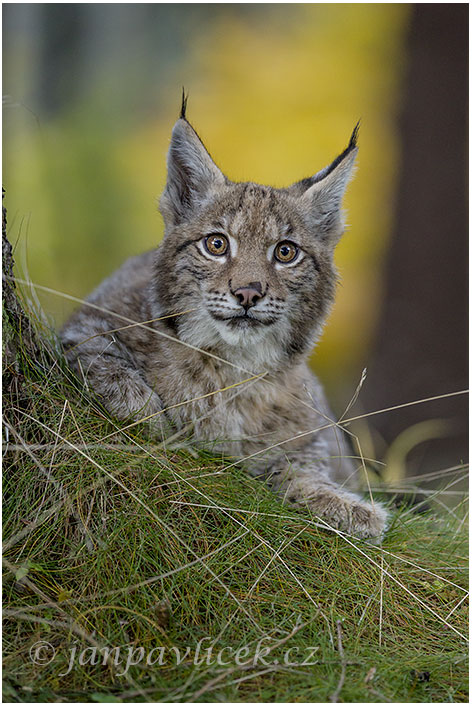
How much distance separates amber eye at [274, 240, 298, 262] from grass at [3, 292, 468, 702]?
44.7 inches

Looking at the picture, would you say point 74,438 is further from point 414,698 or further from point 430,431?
point 430,431

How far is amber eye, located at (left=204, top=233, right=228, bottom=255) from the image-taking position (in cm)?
339

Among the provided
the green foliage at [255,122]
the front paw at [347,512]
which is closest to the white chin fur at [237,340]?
the front paw at [347,512]

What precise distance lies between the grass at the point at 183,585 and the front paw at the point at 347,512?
14 centimetres

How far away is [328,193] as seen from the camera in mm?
3715

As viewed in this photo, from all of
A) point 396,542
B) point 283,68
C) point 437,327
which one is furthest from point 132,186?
point 396,542

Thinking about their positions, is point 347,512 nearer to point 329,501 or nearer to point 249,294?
point 329,501

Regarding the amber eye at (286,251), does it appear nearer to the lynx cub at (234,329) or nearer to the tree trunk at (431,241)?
the lynx cub at (234,329)

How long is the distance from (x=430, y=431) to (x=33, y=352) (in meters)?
4.26

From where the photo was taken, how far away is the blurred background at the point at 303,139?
263 inches

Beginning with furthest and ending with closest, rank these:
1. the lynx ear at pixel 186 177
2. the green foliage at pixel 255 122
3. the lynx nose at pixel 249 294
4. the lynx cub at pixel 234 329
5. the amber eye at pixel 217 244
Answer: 1. the green foliage at pixel 255 122
2. the lynx ear at pixel 186 177
3. the amber eye at pixel 217 244
4. the lynx cub at pixel 234 329
5. the lynx nose at pixel 249 294

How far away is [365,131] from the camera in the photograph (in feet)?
29.9

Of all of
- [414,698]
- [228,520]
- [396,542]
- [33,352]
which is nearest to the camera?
[414,698]

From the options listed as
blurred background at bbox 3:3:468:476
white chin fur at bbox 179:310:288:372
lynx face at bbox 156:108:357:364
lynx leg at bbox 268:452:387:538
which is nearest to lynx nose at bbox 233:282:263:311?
lynx face at bbox 156:108:357:364
